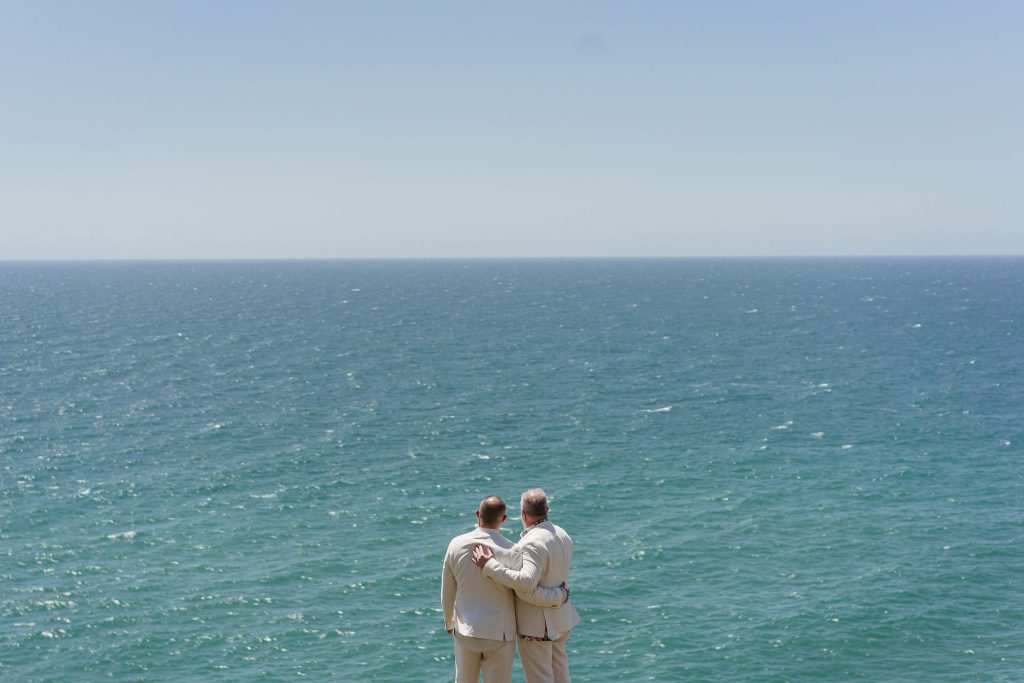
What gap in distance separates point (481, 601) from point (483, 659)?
2.80ft

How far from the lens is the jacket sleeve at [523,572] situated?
9.48 meters

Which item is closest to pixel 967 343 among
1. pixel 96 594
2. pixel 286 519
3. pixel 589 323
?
pixel 589 323

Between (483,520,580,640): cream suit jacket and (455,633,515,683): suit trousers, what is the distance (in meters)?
0.36

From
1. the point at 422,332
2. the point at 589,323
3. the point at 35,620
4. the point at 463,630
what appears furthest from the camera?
the point at 589,323

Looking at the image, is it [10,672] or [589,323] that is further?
[589,323]

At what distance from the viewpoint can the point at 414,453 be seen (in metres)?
56.1

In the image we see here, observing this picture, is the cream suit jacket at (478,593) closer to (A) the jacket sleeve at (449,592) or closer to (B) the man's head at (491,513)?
(A) the jacket sleeve at (449,592)

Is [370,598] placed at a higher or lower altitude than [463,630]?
lower

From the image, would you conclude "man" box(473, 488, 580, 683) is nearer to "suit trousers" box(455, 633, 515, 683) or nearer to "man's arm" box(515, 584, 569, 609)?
"man's arm" box(515, 584, 569, 609)

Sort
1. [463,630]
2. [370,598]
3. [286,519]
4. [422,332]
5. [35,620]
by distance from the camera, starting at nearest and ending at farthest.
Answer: [463,630] < [35,620] < [370,598] < [286,519] < [422,332]

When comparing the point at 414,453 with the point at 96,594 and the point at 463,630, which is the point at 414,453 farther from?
the point at 463,630

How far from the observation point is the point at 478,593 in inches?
389

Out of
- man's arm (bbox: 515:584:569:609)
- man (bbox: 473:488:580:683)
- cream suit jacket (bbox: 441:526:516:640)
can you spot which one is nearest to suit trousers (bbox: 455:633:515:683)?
cream suit jacket (bbox: 441:526:516:640)

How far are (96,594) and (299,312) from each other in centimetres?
12248
